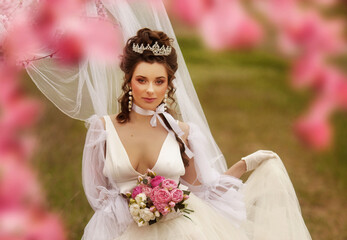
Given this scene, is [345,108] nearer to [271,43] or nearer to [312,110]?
[312,110]

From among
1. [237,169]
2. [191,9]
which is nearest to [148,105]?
[237,169]

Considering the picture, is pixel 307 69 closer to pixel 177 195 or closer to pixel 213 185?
pixel 177 195

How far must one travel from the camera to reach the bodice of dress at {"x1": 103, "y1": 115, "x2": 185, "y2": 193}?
2990 millimetres

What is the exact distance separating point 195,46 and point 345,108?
62.6ft

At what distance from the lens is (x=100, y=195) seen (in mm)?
3092

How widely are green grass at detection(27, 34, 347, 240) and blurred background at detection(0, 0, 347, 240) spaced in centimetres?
2

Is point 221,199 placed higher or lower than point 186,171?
lower

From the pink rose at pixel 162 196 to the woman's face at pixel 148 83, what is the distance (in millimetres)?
523

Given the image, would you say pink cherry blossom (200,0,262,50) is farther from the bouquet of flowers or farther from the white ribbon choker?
the white ribbon choker

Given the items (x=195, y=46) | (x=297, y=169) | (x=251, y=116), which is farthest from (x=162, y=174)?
(x=195, y=46)

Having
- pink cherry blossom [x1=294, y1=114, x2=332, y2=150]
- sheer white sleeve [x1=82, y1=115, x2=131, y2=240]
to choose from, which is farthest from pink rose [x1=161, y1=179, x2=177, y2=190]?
pink cherry blossom [x1=294, y1=114, x2=332, y2=150]

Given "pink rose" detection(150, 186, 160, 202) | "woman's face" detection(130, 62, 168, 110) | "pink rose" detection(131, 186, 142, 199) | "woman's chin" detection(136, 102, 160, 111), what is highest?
"woman's face" detection(130, 62, 168, 110)

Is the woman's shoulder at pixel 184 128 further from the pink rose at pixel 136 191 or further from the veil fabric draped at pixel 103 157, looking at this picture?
the pink rose at pixel 136 191

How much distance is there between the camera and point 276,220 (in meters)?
3.38
